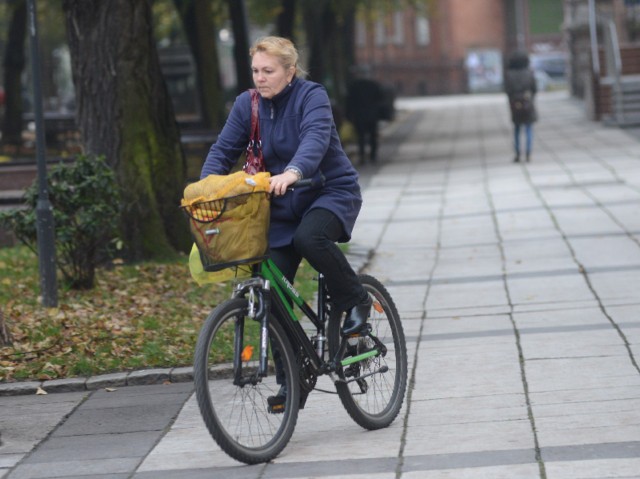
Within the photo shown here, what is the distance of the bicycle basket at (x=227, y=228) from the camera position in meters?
5.20

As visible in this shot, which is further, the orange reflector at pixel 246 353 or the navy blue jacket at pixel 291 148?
the navy blue jacket at pixel 291 148

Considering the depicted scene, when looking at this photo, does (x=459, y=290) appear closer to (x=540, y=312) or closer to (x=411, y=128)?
(x=540, y=312)

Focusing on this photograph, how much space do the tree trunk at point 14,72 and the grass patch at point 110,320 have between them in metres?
16.1

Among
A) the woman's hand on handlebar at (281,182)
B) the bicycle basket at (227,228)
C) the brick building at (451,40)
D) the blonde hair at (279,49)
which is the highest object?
the blonde hair at (279,49)

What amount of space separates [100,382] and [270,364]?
207 centimetres

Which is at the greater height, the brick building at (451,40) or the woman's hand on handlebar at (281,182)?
the woman's hand on handlebar at (281,182)

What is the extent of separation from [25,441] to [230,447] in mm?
1460

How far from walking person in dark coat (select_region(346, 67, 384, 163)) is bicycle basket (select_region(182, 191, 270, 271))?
19038 millimetres

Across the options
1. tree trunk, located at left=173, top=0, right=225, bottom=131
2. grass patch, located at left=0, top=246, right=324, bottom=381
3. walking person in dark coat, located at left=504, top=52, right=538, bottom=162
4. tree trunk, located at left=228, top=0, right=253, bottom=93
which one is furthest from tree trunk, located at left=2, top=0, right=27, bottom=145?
grass patch, located at left=0, top=246, right=324, bottom=381

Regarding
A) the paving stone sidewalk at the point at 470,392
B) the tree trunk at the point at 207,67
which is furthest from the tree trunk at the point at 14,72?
the paving stone sidewalk at the point at 470,392

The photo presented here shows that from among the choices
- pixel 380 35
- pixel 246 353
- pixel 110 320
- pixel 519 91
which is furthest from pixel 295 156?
pixel 380 35

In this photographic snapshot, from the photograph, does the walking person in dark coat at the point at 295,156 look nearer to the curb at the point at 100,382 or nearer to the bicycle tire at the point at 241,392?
the bicycle tire at the point at 241,392

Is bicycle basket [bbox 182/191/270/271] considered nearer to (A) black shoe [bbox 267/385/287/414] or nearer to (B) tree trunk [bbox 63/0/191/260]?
(A) black shoe [bbox 267/385/287/414]

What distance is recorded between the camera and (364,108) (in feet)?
79.3
